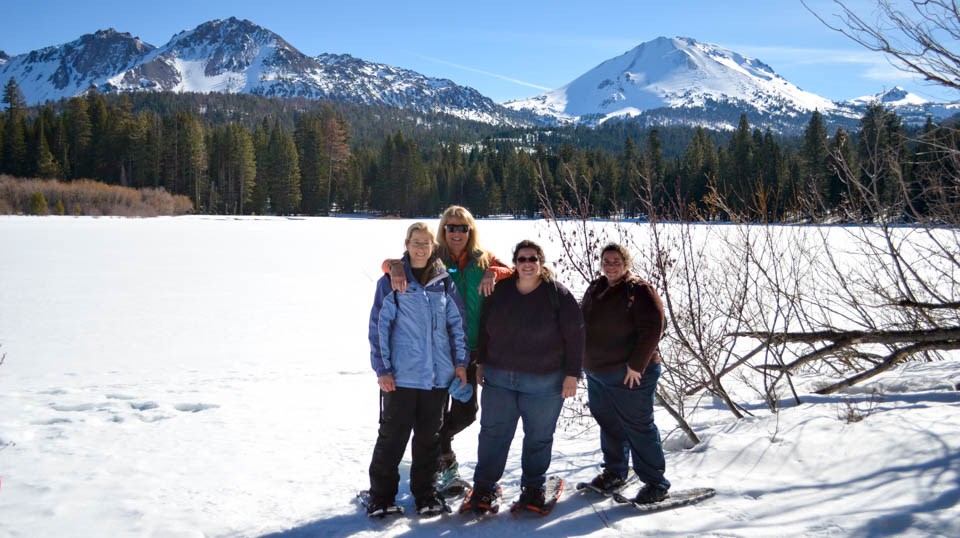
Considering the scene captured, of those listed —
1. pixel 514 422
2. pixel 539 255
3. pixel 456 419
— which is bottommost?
pixel 456 419

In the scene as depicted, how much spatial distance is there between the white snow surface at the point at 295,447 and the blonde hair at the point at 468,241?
1.08 meters

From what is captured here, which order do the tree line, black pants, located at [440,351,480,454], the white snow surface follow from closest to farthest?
the white snow surface, black pants, located at [440,351,480,454], the tree line

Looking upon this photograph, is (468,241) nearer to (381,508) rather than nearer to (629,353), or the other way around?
(629,353)

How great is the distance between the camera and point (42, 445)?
183 inches

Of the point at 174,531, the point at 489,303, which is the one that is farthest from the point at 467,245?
the point at 174,531

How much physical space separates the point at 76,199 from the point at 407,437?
144 feet

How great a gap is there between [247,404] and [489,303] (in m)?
3.89

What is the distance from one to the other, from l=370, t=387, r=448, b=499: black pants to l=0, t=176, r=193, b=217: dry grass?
41957mm

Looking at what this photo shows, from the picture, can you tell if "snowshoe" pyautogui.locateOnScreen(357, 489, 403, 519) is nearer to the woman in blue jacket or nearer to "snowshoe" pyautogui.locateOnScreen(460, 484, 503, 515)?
the woman in blue jacket

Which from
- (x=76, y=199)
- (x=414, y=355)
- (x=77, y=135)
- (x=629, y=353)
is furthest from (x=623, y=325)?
(x=77, y=135)

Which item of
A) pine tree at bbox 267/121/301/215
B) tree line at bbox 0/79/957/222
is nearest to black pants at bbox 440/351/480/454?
tree line at bbox 0/79/957/222

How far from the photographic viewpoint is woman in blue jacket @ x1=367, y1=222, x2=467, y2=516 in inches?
135

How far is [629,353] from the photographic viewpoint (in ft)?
11.4

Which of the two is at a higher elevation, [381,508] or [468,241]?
[468,241]
